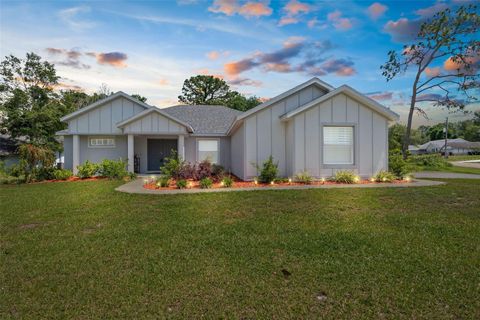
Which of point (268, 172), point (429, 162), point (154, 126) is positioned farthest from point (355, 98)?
point (429, 162)

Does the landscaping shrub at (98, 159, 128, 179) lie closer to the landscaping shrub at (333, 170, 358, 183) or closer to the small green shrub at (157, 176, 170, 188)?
the small green shrub at (157, 176, 170, 188)

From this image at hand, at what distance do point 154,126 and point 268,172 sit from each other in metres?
7.43

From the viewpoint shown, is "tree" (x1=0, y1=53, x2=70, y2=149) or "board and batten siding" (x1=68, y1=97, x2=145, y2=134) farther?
"tree" (x1=0, y1=53, x2=70, y2=149)

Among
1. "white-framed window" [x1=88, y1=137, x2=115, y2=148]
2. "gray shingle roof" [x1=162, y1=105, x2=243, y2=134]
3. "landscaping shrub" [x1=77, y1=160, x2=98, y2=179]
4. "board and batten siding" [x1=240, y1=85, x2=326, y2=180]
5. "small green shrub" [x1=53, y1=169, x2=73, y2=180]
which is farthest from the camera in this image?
"gray shingle roof" [x1=162, y1=105, x2=243, y2=134]

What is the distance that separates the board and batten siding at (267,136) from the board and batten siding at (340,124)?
1.45 feet

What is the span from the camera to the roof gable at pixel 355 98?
11.5 metres

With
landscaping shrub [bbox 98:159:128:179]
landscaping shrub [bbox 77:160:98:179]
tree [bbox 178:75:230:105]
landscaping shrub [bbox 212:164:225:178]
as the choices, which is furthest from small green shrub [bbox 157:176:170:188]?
tree [bbox 178:75:230:105]

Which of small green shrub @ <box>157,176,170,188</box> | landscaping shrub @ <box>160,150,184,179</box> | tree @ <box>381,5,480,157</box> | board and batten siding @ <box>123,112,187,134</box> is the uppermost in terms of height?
tree @ <box>381,5,480,157</box>

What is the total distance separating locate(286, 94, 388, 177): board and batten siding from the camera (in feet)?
38.6

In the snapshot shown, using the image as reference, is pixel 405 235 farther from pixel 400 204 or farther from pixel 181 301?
pixel 181 301

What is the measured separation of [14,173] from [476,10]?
30.7 metres

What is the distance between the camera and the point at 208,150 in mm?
18109

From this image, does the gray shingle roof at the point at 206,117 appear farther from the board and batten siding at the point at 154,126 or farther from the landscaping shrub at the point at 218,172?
the landscaping shrub at the point at 218,172

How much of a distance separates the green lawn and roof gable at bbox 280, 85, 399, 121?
5.40 metres
